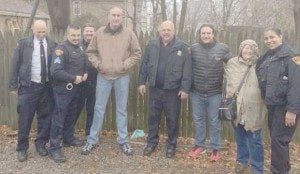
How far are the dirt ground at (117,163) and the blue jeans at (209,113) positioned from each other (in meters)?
0.37

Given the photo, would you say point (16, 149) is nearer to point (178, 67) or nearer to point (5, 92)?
point (5, 92)

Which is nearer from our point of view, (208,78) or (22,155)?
(208,78)

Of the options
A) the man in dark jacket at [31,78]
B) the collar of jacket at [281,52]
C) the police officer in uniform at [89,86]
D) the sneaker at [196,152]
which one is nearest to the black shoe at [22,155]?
the man in dark jacket at [31,78]

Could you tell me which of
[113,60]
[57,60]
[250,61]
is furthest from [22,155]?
[250,61]

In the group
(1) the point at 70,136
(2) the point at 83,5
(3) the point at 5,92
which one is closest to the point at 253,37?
(1) the point at 70,136

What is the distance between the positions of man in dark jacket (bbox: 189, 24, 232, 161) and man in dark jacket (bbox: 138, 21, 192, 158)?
16cm

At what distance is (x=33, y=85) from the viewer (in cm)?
598

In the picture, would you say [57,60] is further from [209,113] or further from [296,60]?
[296,60]

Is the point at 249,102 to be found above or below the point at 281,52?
below

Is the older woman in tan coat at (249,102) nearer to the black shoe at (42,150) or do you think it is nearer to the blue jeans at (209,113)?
the blue jeans at (209,113)

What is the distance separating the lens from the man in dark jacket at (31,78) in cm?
594

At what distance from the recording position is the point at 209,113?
20.2ft

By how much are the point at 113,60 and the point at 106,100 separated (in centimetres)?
68

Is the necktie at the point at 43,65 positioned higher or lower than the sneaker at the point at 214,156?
higher
